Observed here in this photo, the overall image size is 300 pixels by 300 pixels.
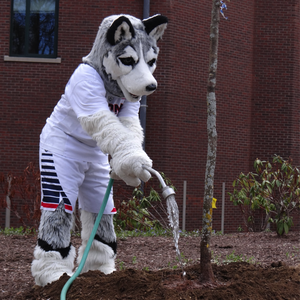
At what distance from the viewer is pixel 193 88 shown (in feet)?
34.5

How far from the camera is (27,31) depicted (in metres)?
10.1

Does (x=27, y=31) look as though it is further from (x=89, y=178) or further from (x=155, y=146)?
(x=89, y=178)

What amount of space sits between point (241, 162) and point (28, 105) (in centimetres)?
482

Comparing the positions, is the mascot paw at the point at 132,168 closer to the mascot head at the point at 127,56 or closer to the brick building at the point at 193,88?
the mascot head at the point at 127,56

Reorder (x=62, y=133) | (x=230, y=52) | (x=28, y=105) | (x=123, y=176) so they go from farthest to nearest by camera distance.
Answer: (x=230, y=52), (x=28, y=105), (x=62, y=133), (x=123, y=176)

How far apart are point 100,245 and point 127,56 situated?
1.42 metres

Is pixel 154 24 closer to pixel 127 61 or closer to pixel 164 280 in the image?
pixel 127 61

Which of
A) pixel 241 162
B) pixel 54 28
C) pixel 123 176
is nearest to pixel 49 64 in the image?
pixel 54 28

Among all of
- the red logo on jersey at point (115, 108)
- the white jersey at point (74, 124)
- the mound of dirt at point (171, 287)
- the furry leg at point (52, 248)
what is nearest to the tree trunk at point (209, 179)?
the mound of dirt at point (171, 287)

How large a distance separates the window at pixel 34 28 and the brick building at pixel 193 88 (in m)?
0.17

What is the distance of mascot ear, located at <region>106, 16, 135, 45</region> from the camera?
131 inches

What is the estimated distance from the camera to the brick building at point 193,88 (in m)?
9.98

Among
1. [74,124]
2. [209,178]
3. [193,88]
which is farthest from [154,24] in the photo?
[193,88]

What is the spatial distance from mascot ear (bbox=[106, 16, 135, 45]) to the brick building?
6720 millimetres
